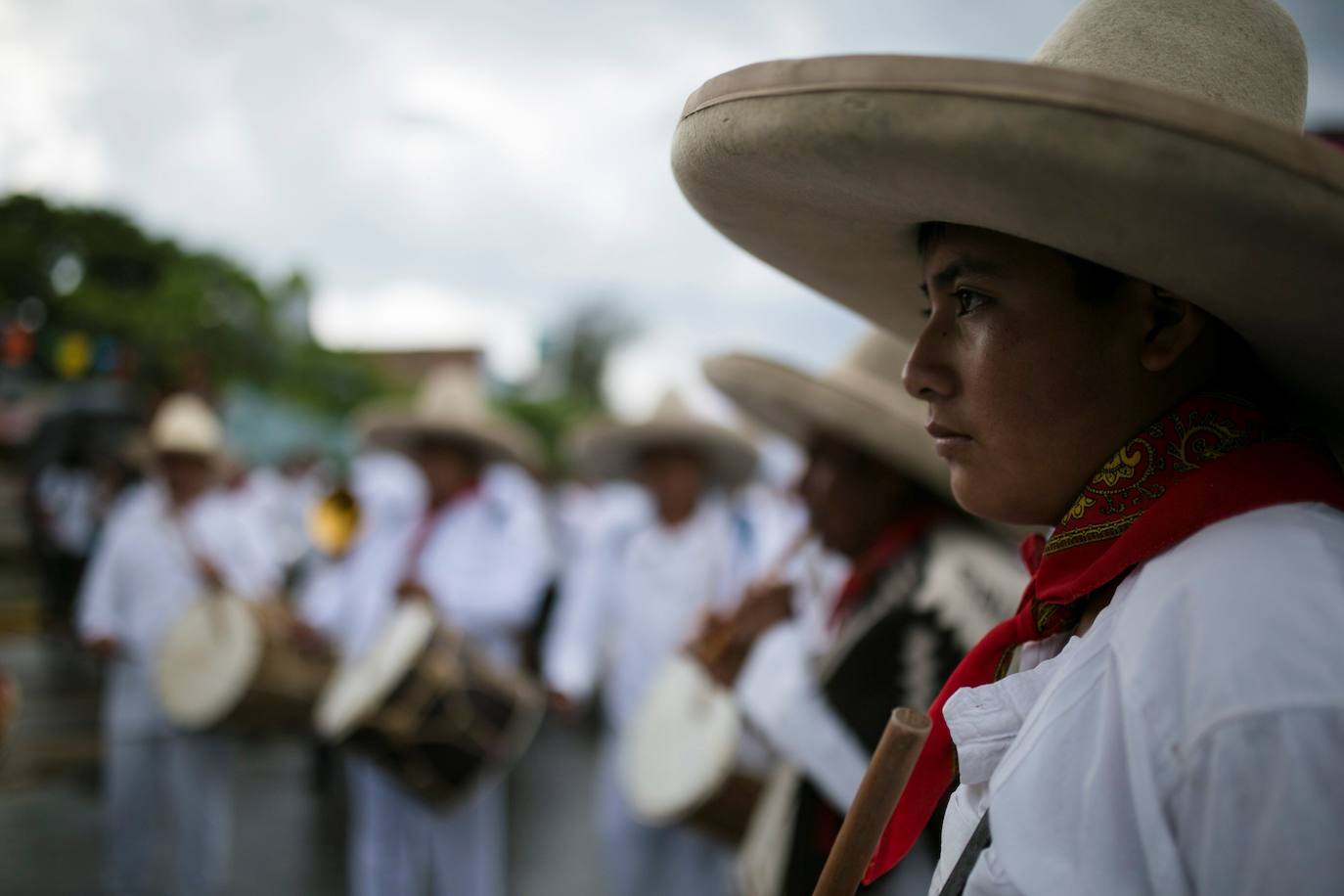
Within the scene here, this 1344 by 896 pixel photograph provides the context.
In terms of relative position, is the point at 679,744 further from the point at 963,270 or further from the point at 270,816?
the point at 270,816

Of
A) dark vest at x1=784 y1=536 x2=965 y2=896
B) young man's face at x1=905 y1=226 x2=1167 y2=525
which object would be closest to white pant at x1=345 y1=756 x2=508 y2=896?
dark vest at x1=784 y1=536 x2=965 y2=896

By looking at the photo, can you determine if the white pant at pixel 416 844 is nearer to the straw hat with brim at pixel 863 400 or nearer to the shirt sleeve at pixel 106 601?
the shirt sleeve at pixel 106 601

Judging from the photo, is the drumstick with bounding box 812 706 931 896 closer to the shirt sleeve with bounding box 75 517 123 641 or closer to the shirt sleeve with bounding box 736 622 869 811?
the shirt sleeve with bounding box 736 622 869 811

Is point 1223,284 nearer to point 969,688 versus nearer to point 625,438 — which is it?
point 969,688

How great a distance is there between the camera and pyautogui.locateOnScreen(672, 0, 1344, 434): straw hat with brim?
2.62ft

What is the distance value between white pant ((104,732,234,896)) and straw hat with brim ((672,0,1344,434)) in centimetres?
492

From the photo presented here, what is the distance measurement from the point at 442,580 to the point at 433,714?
1132mm

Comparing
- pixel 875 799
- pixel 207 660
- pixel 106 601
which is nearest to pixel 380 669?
pixel 207 660

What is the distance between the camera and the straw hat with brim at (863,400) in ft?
8.02

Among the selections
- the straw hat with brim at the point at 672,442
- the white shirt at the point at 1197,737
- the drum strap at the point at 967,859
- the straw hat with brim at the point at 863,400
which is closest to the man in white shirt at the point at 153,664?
the straw hat with brim at the point at 672,442

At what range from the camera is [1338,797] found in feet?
2.50

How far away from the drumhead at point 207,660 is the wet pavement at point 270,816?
1107mm

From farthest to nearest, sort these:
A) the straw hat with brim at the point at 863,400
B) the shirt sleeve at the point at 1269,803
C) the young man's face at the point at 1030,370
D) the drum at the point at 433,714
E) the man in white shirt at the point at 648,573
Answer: the man in white shirt at the point at 648,573 → the drum at the point at 433,714 → the straw hat with brim at the point at 863,400 → the young man's face at the point at 1030,370 → the shirt sleeve at the point at 1269,803

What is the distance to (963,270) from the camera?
1.15 meters
